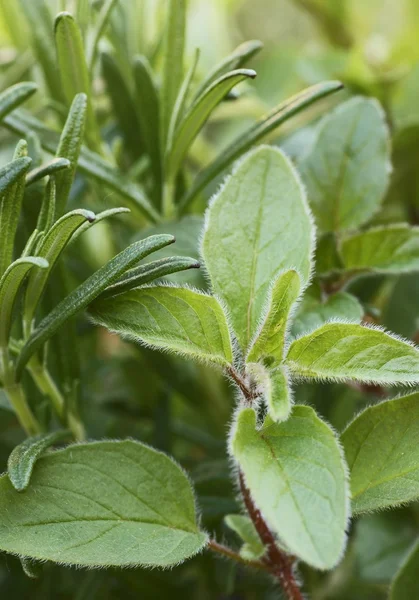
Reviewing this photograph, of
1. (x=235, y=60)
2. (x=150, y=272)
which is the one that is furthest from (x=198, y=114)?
(x=150, y=272)

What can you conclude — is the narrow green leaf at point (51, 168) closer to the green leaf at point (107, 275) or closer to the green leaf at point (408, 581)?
the green leaf at point (107, 275)

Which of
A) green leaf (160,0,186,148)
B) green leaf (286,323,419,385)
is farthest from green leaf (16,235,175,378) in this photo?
green leaf (160,0,186,148)

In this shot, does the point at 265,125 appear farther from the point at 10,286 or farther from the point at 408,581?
the point at 408,581

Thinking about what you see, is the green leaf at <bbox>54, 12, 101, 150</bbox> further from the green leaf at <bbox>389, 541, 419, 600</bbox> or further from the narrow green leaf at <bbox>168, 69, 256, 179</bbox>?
the green leaf at <bbox>389, 541, 419, 600</bbox>

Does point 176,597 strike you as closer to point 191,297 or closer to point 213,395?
point 213,395

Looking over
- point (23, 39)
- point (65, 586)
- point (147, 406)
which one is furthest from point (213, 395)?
point (23, 39)
